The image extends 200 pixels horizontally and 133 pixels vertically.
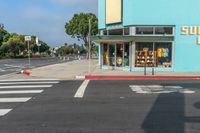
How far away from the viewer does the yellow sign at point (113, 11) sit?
3200 centimetres

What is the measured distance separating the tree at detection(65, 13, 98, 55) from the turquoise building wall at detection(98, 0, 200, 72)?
50.8 m

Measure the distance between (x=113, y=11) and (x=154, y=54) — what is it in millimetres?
4729

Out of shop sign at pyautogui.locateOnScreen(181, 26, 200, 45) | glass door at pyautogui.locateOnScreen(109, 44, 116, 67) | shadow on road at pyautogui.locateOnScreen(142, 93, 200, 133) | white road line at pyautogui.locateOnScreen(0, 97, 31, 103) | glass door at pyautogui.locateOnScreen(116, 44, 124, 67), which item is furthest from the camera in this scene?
glass door at pyautogui.locateOnScreen(109, 44, 116, 67)

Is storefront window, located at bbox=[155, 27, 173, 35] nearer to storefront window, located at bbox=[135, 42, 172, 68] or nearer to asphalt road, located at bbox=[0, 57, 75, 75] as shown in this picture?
storefront window, located at bbox=[135, 42, 172, 68]

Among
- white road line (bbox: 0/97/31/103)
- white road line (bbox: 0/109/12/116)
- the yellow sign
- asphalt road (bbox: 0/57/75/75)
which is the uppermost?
the yellow sign

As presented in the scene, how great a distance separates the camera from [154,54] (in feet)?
101

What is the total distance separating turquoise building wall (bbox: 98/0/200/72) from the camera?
30219mm

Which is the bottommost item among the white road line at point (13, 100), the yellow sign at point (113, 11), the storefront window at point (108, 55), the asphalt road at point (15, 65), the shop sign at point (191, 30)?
the asphalt road at point (15, 65)

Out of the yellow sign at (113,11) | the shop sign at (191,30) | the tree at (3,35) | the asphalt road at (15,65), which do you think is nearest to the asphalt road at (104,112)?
the shop sign at (191,30)

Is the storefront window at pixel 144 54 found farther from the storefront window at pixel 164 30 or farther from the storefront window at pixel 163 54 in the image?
the storefront window at pixel 164 30

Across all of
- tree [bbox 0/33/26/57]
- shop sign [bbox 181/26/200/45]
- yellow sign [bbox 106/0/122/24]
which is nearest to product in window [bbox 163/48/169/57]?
shop sign [bbox 181/26/200/45]

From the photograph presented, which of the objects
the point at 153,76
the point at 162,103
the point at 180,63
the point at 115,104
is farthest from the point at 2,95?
the point at 180,63

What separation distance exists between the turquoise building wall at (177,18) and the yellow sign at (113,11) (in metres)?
1.36

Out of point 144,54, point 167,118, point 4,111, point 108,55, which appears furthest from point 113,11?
point 167,118
